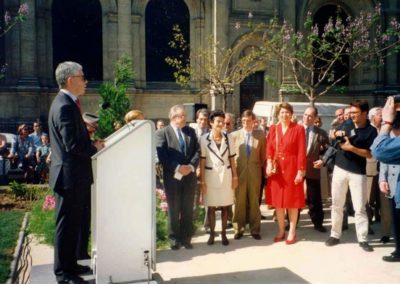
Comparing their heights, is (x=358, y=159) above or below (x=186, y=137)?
below

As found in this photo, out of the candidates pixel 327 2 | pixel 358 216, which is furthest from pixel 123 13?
pixel 358 216

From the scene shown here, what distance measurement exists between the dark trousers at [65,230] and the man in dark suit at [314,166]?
15.0 ft

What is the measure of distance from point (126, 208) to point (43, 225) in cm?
384

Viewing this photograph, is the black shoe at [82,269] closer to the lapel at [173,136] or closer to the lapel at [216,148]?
the lapel at [173,136]

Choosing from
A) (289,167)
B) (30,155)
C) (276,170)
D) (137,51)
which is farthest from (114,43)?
(289,167)

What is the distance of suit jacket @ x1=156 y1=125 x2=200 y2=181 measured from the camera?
21.8 ft

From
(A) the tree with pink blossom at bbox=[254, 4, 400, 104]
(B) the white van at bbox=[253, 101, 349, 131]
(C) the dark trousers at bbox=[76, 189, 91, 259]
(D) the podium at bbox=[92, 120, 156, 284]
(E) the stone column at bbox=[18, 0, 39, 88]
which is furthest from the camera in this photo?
(E) the stone column at bbox=[18, 0, 39, 88]

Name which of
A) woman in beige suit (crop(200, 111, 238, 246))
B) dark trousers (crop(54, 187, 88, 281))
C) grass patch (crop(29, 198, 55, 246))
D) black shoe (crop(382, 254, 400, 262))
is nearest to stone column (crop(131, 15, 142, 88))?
grass patch (crop(29, 198, 55, 246))

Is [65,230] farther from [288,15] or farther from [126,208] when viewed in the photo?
[288,15]

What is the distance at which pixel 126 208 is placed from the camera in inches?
168

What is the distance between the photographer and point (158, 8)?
66.7ft

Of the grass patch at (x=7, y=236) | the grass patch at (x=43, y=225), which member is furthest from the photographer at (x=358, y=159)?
the grass patch at (x=7, y=236)

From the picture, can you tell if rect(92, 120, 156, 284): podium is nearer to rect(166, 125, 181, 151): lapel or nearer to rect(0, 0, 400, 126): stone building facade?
rect(166, 125, 181, 151): lapel

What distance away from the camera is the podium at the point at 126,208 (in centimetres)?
419
